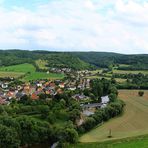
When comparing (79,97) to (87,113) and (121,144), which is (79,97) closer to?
(87,113)

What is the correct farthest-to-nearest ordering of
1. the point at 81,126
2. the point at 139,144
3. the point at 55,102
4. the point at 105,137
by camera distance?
the point at 55,102, the point at 81,126, the point at 105,137, the point at 139,144

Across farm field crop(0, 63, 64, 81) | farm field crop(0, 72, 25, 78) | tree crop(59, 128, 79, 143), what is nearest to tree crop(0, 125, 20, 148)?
tree crop(59, 128, 79, 143)

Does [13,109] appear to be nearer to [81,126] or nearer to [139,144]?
[81,126]

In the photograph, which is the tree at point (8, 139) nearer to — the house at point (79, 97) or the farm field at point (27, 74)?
the house at point (79, 97)

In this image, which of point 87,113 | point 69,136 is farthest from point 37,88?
point 69,136

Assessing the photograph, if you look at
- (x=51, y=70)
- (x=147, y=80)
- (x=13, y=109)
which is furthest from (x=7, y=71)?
(x=13, y=109)

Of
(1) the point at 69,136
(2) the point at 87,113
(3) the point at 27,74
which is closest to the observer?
(1) the point at 69,136

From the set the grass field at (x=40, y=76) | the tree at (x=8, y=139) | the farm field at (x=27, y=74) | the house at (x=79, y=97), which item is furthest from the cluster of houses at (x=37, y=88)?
the tree at (x=8, y=139)

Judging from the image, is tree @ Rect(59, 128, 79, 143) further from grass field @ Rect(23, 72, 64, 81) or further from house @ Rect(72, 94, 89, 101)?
grass field @ Rect(23, 72, 64, 81)

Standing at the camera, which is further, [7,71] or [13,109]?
[7,71]
